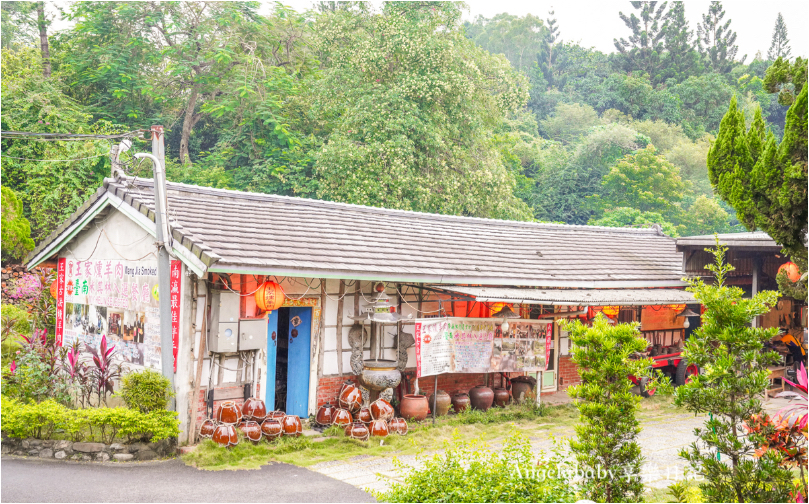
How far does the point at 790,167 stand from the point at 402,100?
16937mm

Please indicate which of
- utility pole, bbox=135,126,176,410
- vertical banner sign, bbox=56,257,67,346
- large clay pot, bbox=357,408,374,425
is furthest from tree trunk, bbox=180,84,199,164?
large clay pot, bbox=357,408,374,425

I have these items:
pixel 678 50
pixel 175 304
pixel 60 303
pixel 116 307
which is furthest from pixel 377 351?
pixel 678 50

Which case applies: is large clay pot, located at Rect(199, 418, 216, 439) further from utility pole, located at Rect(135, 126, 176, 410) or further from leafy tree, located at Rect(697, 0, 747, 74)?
leafy tree, located at Rect(697, 0, 747, 74)

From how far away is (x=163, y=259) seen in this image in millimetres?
9781

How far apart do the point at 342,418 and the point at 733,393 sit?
639 centimetres

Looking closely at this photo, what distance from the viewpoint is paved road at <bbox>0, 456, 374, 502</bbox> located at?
7.84m

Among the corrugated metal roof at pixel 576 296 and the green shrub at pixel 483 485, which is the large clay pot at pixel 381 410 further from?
the green shrub at pixel 483 485

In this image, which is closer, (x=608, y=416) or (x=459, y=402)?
(x=608, y=416)

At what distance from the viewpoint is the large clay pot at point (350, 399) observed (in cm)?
1130

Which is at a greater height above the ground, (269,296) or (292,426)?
(269,296)

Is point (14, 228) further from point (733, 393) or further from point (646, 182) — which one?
point (646, 182)

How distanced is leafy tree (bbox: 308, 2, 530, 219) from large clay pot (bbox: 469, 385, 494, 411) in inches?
416

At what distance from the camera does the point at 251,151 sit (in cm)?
2670

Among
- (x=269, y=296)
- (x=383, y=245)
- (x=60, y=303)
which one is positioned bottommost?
(x=60, y=303)
